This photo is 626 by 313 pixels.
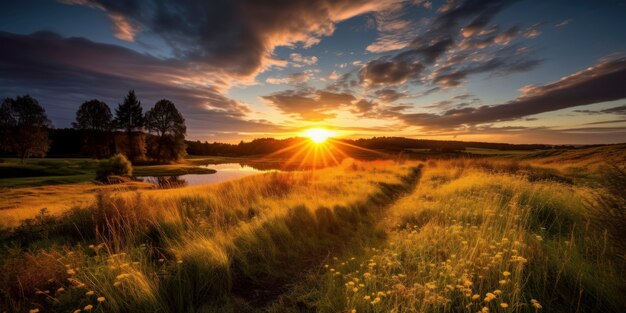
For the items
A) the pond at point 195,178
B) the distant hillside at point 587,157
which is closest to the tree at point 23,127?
the pond at point 195,178

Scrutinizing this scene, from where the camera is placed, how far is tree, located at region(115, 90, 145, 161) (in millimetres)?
58438

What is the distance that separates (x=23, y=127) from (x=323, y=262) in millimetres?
61750

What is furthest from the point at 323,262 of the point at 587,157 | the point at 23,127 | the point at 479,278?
the point at 23,127

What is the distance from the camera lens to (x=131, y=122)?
6144cm

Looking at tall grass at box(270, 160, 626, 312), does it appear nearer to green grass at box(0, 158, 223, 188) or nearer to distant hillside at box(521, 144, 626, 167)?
distant hillside at box(521, 144, 626, 167)

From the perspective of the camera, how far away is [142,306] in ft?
11.9

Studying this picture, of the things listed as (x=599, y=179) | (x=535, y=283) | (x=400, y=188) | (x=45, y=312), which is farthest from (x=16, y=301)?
(x=400, y=188)

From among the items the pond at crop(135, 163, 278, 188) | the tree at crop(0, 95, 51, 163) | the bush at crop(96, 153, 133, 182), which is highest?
the tree at crop(0, 95, 51, 163)

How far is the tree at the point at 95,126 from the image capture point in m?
54.9

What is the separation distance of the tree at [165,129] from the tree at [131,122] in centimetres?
279

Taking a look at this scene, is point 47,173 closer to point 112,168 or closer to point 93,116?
point 112,168

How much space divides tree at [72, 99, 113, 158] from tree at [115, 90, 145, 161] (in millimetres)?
2581

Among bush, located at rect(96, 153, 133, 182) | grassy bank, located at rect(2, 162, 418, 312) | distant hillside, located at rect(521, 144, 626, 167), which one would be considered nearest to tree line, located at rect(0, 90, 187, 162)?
bush, located at rect(96, 153, 133, 182)

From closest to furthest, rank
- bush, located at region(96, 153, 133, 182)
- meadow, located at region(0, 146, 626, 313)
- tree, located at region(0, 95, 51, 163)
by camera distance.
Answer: meadow, located at region(0, 146, 626, 313) < bush, located at region(96, 153, 133, 182) < tree, located at region(0, 95, 51, 163)
